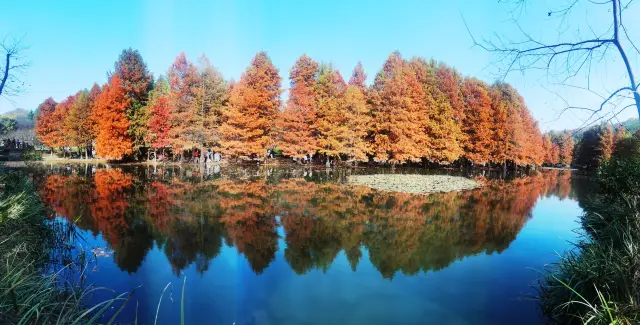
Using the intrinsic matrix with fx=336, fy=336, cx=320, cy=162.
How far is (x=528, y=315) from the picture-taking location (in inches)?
126

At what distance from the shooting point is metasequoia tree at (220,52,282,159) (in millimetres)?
19312

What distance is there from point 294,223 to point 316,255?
5.38 feet

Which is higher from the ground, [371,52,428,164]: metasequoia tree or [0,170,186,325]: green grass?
[371,52,428,164]: metasequoia tree

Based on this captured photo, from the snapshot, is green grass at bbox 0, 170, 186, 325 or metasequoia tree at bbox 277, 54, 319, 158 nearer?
green grass at bbox 0, 170, 186, 325

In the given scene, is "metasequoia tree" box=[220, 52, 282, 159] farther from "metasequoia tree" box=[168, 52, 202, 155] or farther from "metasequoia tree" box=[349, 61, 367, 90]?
"metasequoia tree" box=[349, 61, 367, 90]

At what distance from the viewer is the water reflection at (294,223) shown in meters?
4.64

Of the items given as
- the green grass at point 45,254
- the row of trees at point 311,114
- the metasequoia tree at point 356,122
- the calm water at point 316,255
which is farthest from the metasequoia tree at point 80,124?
the green grass at point 45,254

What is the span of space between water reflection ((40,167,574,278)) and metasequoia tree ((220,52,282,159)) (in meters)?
9.32

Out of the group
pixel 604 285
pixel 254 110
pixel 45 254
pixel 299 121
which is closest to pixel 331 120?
pixel 299 121

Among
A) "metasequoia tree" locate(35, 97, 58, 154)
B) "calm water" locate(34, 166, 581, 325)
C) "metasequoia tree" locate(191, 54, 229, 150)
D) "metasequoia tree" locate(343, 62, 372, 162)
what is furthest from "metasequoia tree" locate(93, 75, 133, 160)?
"calm water" locate(34, 166, 581, 325)

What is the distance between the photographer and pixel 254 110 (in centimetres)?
1934

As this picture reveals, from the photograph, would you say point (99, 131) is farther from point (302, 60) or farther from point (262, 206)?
point (262, 206)

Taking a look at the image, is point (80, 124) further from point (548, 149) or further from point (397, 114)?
point (548, 149)

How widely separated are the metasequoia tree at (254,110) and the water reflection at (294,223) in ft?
30.6
